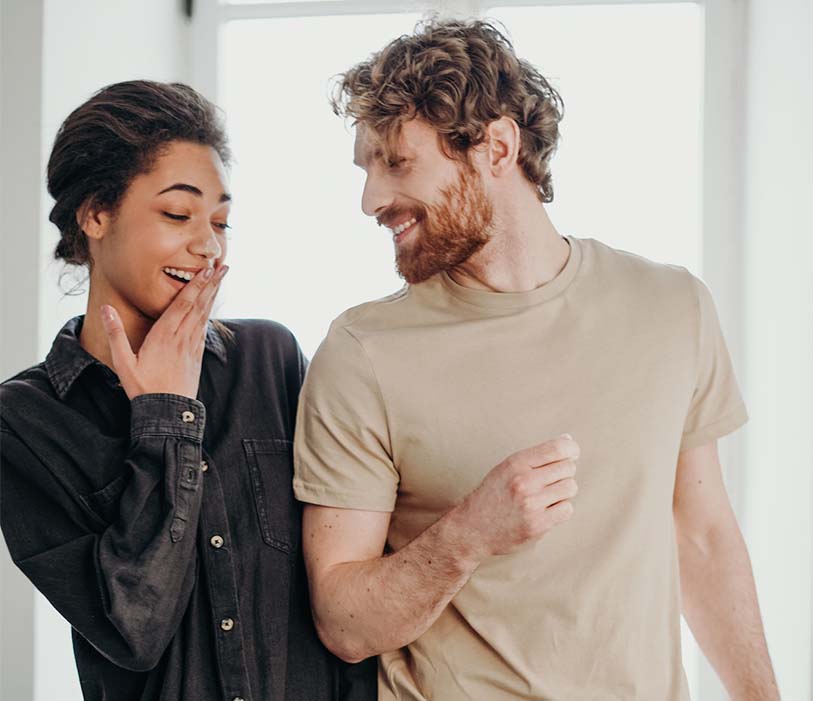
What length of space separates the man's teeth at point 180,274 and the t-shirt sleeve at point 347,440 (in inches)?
9.0

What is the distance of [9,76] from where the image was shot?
1.75 metres

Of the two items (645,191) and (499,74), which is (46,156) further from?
(645,191)

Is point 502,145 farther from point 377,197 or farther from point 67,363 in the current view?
point 67,363

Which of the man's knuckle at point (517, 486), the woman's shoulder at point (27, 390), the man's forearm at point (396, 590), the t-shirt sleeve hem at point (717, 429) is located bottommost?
the man's forearm at point (396, 590)

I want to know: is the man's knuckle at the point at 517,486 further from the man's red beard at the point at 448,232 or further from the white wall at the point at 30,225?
the white wall at the point at 30,225

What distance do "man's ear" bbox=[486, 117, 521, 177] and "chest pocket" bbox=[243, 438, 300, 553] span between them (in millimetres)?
504

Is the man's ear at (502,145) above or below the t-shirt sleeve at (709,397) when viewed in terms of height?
above

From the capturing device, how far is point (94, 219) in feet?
4.45

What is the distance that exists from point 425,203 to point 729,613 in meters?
0.71

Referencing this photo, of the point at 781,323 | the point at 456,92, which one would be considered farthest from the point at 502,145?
the point at 781,323

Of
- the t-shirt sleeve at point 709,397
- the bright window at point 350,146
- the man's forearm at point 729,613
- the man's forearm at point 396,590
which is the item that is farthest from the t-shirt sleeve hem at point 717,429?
the bright window at point 350,146

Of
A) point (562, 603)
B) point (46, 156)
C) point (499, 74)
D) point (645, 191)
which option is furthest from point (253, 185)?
point (562, 603)

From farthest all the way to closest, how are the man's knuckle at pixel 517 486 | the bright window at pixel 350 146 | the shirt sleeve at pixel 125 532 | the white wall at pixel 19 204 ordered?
the bright window at pixel 350 146 < the white wall at pixel 19 204 < the shirt sleeve at pixel 125 532 < the man's knuckle at pixel 517 486

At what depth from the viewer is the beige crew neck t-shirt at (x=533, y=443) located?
48.5 inches
